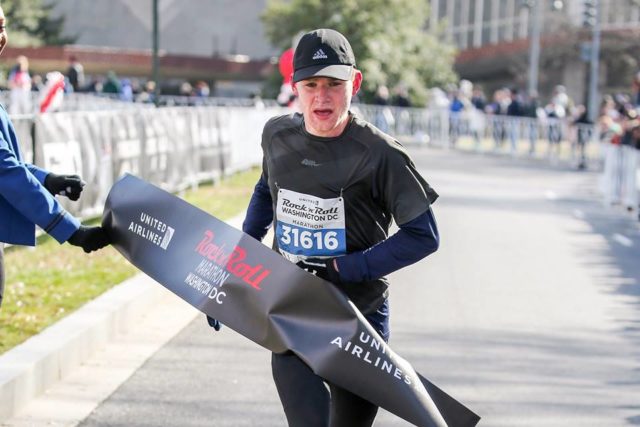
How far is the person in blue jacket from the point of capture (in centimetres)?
463

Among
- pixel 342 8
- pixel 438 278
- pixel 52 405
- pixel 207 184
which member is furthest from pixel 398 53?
pixel 52 405

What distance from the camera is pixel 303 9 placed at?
54594 millimetres

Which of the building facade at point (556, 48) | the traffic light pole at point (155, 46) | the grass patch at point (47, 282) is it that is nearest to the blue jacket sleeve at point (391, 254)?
the grass patch at point (47, 282)

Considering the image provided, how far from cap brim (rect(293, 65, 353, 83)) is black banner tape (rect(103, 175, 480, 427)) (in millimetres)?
605

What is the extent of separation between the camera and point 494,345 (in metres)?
8.67

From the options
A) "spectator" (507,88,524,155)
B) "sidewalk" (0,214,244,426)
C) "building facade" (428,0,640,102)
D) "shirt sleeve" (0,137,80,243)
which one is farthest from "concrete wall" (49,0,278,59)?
"shirt sleeve" (0,137,80,243)

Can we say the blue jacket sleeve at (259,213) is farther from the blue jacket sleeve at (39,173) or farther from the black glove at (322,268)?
the blue jacket sleeve at (39,173)

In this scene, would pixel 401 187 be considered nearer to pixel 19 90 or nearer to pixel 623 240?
pixel 623 240

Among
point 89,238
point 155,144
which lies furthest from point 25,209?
point 155,144

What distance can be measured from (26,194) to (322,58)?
1279 millimetres

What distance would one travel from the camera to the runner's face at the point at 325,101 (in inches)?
167

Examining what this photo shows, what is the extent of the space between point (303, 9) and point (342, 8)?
5.98 ft

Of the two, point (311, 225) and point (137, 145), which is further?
point (137, 145)

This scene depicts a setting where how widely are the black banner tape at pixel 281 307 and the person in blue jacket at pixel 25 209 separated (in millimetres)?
329
